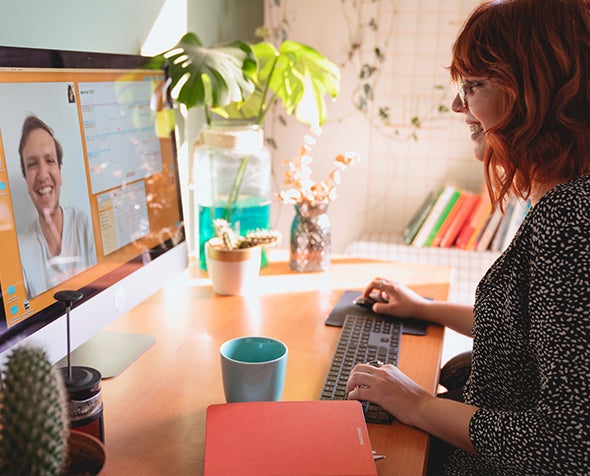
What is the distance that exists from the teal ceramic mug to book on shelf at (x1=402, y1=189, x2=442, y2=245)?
178cm

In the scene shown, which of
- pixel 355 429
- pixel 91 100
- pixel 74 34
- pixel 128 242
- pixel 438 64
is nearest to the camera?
pixel 355 429

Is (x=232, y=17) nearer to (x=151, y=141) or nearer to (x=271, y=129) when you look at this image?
(x=271, y=129)

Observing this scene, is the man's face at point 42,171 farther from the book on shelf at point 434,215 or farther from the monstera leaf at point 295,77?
the book on shelf at point 434,215

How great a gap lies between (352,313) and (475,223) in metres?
1.38

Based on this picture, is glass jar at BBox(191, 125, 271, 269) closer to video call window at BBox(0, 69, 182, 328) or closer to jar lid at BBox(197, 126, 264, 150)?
jar lid at BBox(197, 126, 264, 150)

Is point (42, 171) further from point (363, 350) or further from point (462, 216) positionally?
point (462, 216)

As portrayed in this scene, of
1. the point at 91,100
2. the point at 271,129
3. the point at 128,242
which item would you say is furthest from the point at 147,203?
the point at 271,129

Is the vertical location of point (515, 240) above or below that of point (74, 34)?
below

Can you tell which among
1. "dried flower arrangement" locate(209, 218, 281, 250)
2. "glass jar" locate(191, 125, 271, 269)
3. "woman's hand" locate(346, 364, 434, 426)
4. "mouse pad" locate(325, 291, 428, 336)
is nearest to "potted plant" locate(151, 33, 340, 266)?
"glass jar" locate(191, 125, 271, 269)

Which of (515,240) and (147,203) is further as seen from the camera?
(147,203)

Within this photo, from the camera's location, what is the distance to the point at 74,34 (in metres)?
1.40

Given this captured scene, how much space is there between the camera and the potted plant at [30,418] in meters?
0.56

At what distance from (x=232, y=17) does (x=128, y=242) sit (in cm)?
147

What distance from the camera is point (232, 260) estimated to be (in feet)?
4.94
